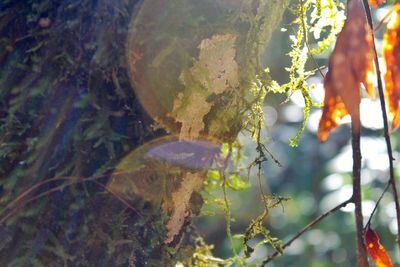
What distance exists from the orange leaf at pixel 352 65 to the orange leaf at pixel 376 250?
159mm

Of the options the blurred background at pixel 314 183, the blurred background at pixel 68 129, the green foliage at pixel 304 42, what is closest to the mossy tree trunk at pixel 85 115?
the blurred background at pixel 68 129

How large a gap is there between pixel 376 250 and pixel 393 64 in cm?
20

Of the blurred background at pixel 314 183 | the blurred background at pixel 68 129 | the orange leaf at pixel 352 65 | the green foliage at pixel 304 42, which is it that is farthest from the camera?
the blurred background at pixel 314 183

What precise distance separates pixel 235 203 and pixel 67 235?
2.65 m

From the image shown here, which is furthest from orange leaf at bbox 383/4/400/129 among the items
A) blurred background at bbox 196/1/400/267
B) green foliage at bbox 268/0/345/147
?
blurred background at bbox 196/1/400/267

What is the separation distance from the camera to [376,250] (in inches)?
28.7

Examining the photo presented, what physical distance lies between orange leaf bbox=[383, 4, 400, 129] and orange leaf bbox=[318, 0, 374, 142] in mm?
68

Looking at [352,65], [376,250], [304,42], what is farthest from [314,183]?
[352,65]

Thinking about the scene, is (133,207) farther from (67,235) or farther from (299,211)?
(299,211)

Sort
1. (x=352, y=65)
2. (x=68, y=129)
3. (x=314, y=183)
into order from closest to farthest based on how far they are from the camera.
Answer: (x=352, y=65), (x=68, y=129), (x=314, y=183)

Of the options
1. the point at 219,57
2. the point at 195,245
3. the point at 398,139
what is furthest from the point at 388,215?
the point at 219,57

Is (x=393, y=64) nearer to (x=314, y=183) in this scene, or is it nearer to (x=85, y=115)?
(x=85, y=115)

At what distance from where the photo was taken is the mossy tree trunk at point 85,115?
716 mm

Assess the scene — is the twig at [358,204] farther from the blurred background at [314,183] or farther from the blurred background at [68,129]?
the blurred background at [314,183]
